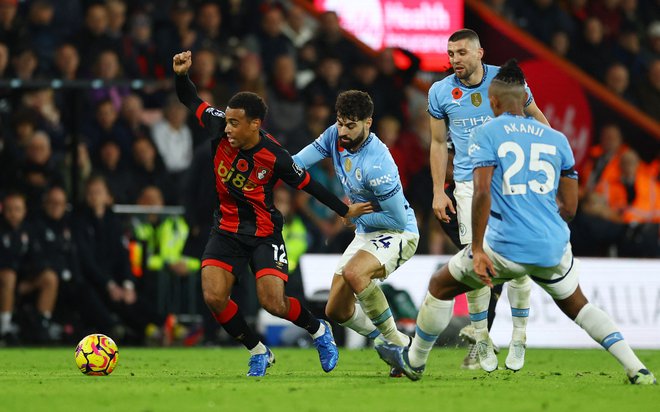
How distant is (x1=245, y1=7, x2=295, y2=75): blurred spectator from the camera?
18312 millimetres

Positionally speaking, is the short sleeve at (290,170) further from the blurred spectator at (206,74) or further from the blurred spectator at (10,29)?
the blurred spectator at (10,29)

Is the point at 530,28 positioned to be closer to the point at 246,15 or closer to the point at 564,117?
the point at 564,117

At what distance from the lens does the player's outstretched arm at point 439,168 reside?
1044cm

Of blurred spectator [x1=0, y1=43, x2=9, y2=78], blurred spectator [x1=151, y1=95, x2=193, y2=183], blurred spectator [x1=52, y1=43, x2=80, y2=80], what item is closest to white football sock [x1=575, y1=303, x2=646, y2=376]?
blurred spectator [x1=151, y1=95, x2=193, y2=183]

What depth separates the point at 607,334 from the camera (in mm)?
8727

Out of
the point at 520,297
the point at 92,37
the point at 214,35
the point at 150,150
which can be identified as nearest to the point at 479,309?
the point at 520,297

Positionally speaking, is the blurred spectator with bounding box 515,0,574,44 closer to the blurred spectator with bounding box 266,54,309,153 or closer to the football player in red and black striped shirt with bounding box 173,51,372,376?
the blurred spectator with bounding box 266,54,309,153

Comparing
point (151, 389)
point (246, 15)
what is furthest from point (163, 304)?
point (151, 389)

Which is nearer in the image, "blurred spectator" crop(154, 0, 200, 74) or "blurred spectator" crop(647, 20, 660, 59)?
"blurred spectator" crop(154, 0, 200, 74)

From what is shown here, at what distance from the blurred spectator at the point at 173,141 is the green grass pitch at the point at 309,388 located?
4563mm

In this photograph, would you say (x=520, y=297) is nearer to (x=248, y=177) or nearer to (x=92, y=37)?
(x=248, y=177)

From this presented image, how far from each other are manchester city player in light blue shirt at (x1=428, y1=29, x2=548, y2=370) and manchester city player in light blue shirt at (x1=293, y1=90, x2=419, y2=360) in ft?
1.26

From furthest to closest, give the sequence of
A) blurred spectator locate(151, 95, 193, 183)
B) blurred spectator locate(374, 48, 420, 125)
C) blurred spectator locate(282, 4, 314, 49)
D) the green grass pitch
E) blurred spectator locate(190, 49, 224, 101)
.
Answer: blurred spectator locate(282, 4, 314, 49) < blurred spectator locate(374, 48, 420, 125) < blurred spectator locate(151, 95, 193, 183) < blurred spectator locate(190, 49, 224, 101) < the green grass pitch

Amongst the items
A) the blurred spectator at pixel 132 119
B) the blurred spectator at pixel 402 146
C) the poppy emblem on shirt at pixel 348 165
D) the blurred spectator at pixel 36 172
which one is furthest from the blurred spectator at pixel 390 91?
the poppy emblem on shirt at pixel 348 165
